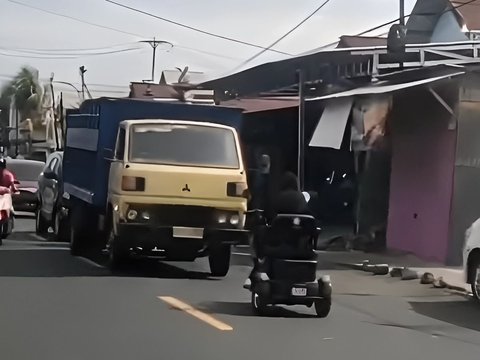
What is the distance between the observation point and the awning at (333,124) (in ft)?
63.6

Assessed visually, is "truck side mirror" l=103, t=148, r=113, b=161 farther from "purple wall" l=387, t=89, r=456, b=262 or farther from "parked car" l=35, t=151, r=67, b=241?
"purple wall" l=387, t=89, r=456, b=262

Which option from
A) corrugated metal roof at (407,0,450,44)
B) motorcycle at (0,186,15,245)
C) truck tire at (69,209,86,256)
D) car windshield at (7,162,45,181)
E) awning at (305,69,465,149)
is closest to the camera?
truck tire at (69,209,86,256)

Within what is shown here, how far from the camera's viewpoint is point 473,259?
13.2 metres

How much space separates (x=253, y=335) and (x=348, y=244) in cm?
1102

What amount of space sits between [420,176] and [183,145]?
19.8ft

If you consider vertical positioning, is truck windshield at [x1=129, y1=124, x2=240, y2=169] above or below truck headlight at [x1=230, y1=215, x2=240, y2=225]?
above

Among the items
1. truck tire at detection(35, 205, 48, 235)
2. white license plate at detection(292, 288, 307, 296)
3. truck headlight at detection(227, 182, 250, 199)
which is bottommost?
truck tire at detection(35, 205, 48, 235)

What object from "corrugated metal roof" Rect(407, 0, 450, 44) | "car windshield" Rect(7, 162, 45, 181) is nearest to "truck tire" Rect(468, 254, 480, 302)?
"car windshield" Rect(7, 162, 45, 181)

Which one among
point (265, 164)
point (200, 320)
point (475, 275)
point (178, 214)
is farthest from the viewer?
point (265, 164)

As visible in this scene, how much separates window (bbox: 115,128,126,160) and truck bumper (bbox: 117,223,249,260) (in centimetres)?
118

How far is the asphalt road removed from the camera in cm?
903

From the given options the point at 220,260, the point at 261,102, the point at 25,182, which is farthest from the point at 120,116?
the point at 261,102

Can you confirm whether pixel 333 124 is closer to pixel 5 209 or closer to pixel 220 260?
pixel 220 260

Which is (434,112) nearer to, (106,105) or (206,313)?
(106,105)
